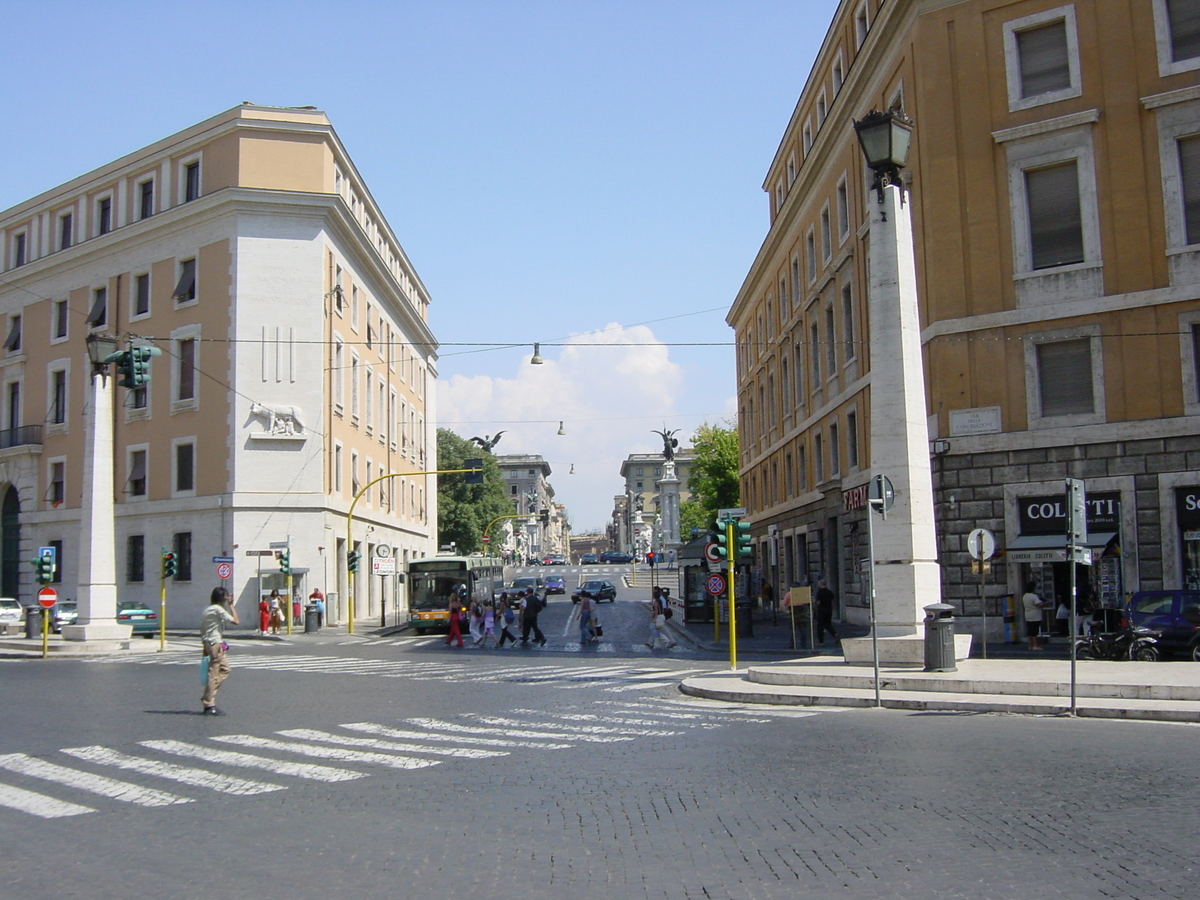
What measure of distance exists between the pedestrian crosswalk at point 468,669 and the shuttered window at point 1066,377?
10926mm

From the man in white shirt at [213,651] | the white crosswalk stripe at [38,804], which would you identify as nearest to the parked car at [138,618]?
the man in white shirt at [213,651]

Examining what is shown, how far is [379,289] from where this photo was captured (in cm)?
5597

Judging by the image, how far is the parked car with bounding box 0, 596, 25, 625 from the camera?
135ft

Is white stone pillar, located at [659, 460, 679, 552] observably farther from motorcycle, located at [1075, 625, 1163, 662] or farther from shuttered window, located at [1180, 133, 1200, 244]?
motorcycle, located at [1075, 625, 1163, 662]

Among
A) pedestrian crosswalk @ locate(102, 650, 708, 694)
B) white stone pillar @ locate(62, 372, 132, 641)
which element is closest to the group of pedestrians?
pedestrian crosswalk @ locate(102, 650, 708, 694)

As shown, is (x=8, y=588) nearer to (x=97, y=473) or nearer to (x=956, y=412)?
(x=97, y=473)

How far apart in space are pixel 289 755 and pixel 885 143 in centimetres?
1288

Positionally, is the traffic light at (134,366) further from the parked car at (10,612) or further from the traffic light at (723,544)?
the parked car at (10,612)

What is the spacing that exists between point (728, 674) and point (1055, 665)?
5373mm

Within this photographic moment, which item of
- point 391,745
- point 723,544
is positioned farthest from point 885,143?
point 391,745

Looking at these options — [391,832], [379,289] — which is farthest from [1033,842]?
[379,289]

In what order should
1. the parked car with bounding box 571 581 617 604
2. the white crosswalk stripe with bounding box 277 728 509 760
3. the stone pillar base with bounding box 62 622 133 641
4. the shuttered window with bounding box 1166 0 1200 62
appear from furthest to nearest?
the parked car with bounding box 571 581 617 604, the stone pillar base with bounding box 62 622 133 641, the shuttered window with bounding box 1166 0 1200 62, the white crosswalk stripe with bounding box 277 728 509 760

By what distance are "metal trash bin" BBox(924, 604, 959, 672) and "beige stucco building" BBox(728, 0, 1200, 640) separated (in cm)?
946

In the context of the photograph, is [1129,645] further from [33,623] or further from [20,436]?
[20,436]
